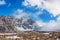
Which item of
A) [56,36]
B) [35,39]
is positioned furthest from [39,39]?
[56,36]

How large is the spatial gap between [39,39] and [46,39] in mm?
637

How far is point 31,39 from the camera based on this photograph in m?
19.3

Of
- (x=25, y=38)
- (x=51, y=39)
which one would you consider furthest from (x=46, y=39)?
(x=25, y=38)

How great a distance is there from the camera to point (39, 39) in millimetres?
19125

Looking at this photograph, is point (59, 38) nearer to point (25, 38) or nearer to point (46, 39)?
point (46, 39)

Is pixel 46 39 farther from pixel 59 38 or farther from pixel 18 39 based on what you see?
pixel 18 39

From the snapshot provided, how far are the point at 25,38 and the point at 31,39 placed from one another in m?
0.72

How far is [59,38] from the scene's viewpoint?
64.2ft

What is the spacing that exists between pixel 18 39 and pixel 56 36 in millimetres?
3660

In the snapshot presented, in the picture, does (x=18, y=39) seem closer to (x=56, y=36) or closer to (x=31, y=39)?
(x=31, y=39)

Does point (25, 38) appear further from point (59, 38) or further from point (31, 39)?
point (59, 38)

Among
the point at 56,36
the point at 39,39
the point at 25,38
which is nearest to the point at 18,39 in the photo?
the point at 25,38

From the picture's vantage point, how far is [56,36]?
20.1 metres

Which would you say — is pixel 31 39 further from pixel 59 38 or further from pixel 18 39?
pixel 59 38
